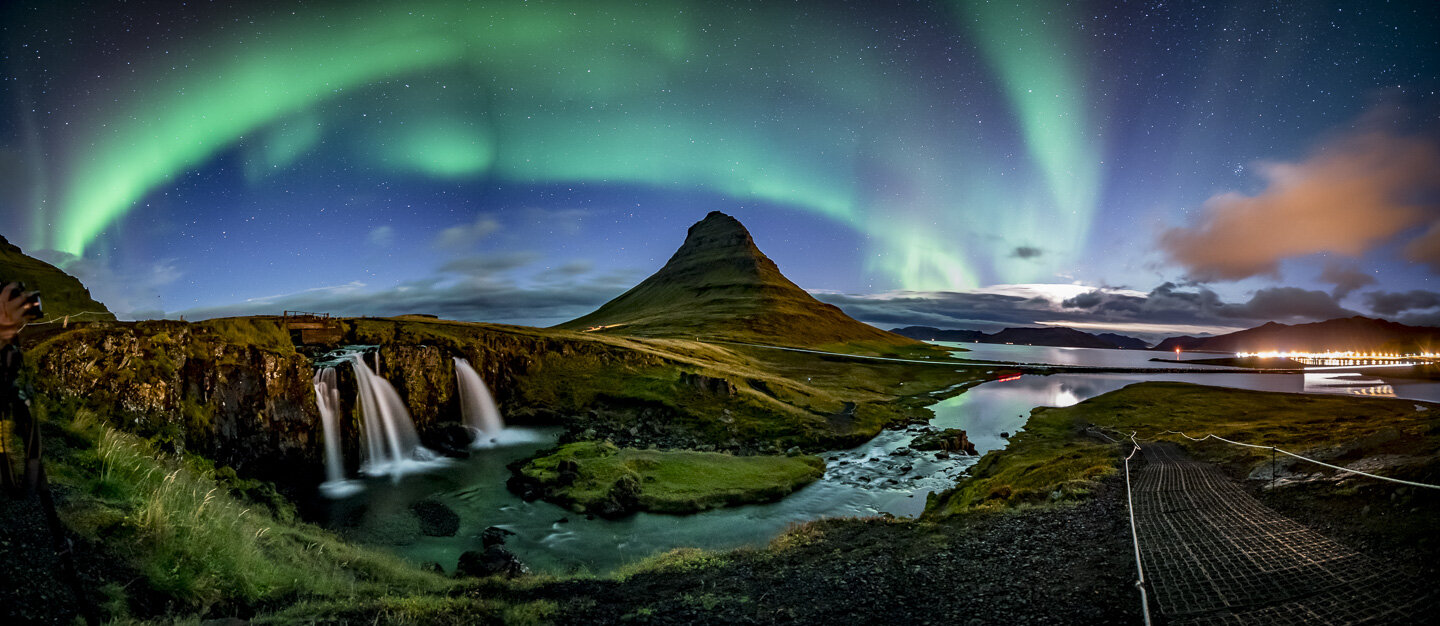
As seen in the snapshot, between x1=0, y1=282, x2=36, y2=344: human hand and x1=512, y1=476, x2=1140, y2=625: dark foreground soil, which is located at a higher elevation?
x1=0, y1=282, x2=36, y2=344: human hand

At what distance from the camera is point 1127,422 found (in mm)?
61875

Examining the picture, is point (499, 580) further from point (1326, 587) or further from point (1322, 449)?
point (1322, 449)

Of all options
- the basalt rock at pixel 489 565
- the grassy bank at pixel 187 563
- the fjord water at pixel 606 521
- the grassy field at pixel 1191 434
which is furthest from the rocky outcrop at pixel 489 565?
the grassy field at pixel 1191 434

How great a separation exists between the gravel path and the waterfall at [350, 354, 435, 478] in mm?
43506

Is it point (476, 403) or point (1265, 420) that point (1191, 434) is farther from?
point (476, 403)

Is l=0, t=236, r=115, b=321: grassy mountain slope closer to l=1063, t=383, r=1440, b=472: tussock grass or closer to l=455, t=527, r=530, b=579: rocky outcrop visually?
l=455, t=527, r=530, b=579: rocky outcrop

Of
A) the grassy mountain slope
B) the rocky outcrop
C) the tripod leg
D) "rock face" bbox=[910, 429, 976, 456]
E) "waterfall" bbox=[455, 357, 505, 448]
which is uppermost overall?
the grassy mountain slope

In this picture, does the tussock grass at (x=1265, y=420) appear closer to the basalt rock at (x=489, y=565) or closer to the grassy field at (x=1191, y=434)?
the grassy field at (x=1191, y=434)

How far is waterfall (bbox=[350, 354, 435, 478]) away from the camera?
4072cm

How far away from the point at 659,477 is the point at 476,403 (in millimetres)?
28027

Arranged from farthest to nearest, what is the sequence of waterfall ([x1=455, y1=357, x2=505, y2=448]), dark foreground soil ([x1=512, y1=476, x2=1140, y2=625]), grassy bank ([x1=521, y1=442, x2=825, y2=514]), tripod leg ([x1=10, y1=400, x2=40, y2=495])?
waterfall ([x1=455, y1=357, x2=505, y2=448]) < grassy bank ([x1=521, y1=442, x2=825, y2=514]) < dark foreground soil ([x1=512, y1=476, x2=1140, y2=625]) < tripod leg ([x1=10, y1=400, x2=40, y2=495])

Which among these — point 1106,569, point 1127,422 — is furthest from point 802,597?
point 1127,422

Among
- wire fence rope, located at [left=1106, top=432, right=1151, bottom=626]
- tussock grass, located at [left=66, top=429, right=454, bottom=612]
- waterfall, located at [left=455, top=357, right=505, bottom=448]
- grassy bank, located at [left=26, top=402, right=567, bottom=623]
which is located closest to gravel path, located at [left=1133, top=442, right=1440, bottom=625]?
wire fence rope, located at [left=1106, top=432, right=1151, bottom=626]

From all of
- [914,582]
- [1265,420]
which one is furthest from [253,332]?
[1265,420]
